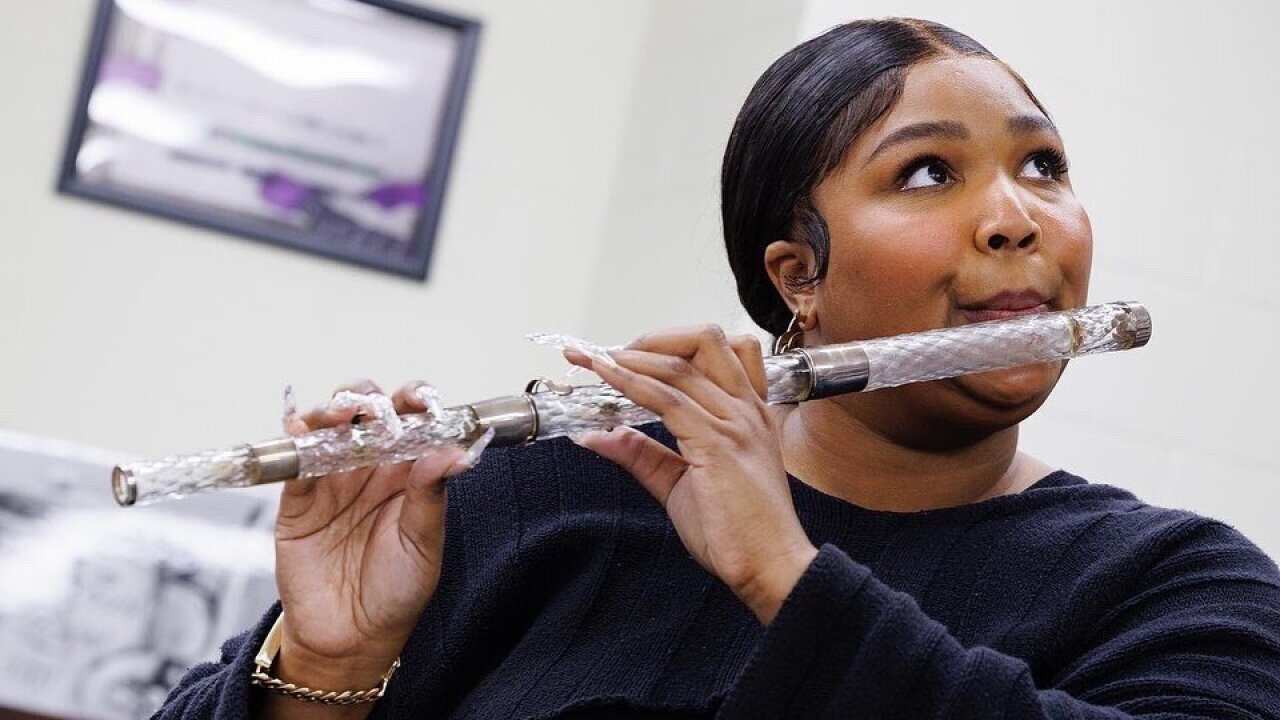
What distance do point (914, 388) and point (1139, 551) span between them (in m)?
0.18

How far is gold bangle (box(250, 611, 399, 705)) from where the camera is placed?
1072 millimetres

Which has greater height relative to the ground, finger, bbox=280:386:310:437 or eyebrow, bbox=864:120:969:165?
eyebrow, bbox=864:120:969:165

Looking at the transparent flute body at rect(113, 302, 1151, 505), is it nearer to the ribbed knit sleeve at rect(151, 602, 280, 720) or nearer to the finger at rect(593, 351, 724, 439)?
the finger at rect(593, 351, 724, 439)

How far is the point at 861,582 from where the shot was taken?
857mm

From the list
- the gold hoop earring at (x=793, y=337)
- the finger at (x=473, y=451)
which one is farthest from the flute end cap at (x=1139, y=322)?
the finger at (x=473, y=451)

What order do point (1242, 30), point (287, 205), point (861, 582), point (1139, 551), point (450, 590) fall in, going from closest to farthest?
point (861, 582) < point (1139, 551) < point (450, 590) < point (1242, 30) < point (287, 205)

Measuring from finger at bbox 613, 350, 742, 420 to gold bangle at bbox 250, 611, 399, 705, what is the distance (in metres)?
0.32

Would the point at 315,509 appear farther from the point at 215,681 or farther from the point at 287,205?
the point at 287,205

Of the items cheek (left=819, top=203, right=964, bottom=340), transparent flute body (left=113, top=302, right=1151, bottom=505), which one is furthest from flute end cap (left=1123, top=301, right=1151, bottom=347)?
cheek (left=819, top=203, right=964, bottom=340)

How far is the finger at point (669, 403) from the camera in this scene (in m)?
0.90

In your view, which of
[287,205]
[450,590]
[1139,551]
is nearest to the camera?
[1139,551]

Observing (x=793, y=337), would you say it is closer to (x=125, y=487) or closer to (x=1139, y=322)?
(x=1139, y=322)

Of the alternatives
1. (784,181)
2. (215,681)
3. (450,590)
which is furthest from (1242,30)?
(215,681)

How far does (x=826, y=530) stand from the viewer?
3.78 ft
